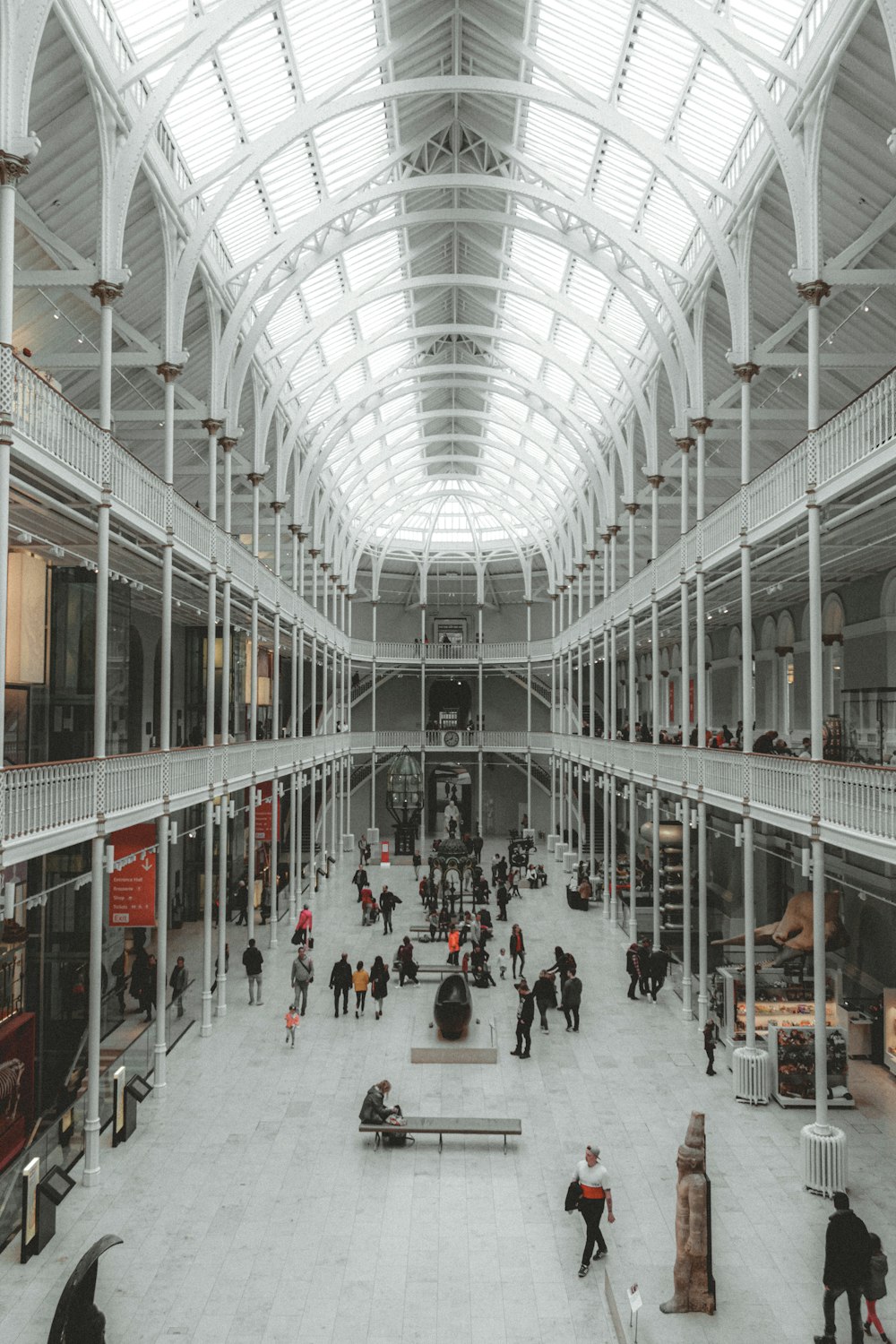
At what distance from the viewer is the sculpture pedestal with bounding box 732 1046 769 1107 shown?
50.2 ft

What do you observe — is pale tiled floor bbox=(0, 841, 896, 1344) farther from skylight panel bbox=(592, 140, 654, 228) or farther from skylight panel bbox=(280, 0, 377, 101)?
skylight panel bbox=(592, 140, 654, 228)

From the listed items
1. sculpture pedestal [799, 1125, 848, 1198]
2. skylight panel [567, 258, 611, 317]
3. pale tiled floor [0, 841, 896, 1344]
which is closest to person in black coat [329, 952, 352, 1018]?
pale tiled floor [0, 841, 896, 1344]

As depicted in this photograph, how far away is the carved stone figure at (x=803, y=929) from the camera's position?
17.5m

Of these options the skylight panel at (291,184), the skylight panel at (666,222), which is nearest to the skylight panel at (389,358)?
the skylight panel at (291,184)

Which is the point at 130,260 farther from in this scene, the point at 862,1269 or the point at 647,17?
the point at 862,1269

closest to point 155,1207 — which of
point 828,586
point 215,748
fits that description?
point 215,748

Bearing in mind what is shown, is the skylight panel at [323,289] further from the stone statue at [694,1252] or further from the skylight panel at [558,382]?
the stone statue at [694,1252]

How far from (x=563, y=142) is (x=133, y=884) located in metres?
18.0

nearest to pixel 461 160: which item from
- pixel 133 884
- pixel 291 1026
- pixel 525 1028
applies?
pixel 133 884

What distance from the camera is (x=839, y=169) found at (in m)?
15.5

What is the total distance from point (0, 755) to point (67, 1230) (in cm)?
578

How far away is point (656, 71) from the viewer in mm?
18312

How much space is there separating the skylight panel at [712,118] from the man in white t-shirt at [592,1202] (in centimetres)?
1625

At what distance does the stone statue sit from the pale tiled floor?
7.0 inches
